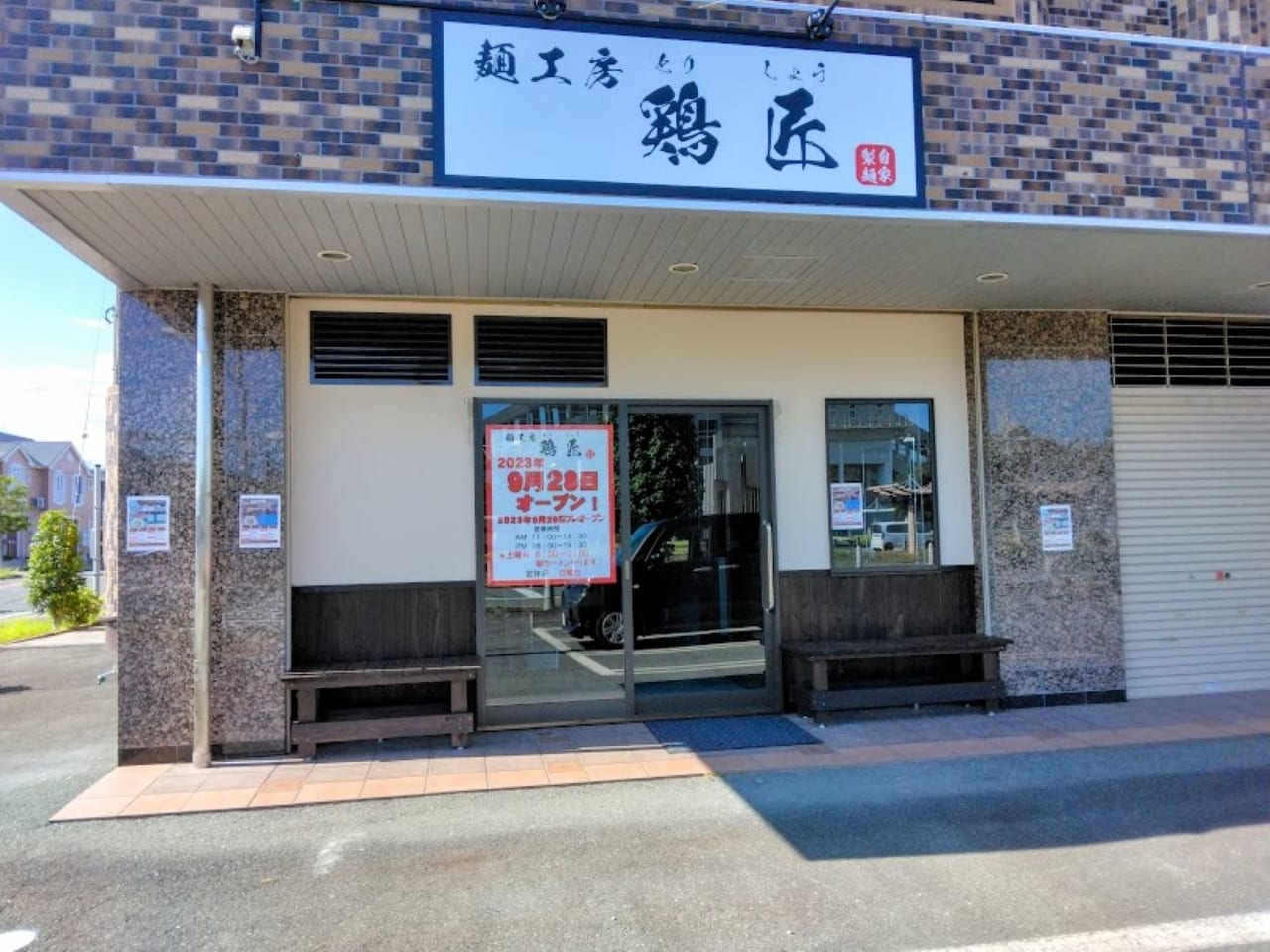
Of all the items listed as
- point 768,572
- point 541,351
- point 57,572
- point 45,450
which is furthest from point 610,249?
point 45,450

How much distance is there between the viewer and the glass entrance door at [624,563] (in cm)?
677

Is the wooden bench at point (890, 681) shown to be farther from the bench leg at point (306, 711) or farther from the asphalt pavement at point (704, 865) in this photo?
the bench leg at point (306, 711)

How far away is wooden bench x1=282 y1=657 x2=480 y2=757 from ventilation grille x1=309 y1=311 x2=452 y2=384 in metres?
2.07

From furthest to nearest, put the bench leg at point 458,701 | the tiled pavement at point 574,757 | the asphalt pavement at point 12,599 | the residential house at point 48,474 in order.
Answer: the residential house at point 48,474
the asphalt pavement at point 12,599
the bench leg at point 458,701
the tiled pavement at point 574,757

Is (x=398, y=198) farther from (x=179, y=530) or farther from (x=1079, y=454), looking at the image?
(x=1079, y=454)

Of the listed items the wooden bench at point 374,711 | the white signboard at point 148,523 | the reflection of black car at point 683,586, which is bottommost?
the wooden bench at point 374,711

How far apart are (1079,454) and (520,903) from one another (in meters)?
5.85

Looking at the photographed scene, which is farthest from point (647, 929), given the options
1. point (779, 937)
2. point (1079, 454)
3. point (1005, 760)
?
point (1079, 454)

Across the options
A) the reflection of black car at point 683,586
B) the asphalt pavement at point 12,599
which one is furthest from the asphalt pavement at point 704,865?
the asphalt pavement at point 12,599

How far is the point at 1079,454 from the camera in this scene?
7.51m

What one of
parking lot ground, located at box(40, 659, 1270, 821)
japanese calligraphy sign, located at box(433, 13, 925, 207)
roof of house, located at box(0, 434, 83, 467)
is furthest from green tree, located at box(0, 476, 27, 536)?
japanese calligraphy sign, located at box(433, 13, 925, 207)

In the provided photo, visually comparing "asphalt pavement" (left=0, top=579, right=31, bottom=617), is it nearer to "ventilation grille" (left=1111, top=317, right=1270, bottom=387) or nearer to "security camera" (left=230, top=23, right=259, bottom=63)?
"security camera" (left=230, top=23, right=259, bottom=63)

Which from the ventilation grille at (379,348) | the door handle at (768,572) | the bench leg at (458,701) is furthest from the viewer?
the door handle at (768,572)

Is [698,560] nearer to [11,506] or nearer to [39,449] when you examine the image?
[11,506]
